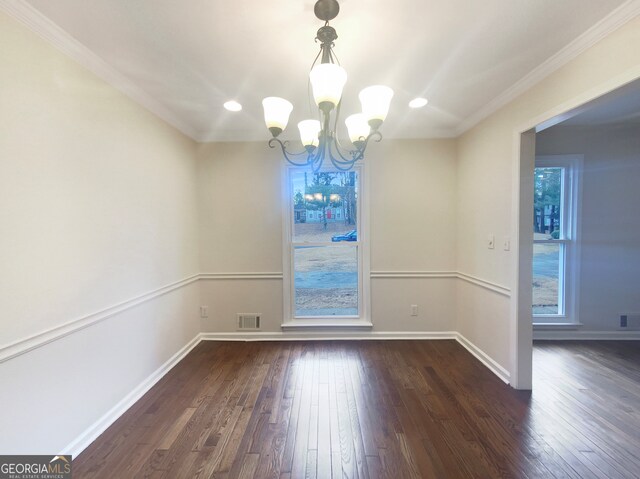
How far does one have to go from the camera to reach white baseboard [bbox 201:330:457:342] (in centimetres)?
318

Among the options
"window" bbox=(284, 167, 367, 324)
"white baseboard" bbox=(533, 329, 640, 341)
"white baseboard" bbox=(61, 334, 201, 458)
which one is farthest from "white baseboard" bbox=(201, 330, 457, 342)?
"white baseboard" bbox=(533, 329, 640, 341)

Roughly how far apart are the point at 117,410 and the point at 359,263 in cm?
255

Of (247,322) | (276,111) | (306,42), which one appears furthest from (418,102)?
(247,322)

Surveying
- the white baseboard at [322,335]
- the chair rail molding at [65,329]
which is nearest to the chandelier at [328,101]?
the chair rail molding at [65,329]

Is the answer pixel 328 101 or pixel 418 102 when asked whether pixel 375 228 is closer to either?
pixel 418 102

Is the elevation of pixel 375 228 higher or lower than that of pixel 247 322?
higher

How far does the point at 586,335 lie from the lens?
308cm

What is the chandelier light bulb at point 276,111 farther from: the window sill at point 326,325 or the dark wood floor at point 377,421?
the window sill at point 326,325

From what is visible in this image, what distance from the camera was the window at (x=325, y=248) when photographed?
3240 mm

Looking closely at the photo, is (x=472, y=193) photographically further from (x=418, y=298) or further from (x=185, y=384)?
(x=185, y=384)

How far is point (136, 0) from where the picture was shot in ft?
4.22

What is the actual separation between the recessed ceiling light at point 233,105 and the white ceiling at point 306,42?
2.2 inches

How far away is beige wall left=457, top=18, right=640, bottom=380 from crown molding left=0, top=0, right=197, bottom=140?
3.04 metres

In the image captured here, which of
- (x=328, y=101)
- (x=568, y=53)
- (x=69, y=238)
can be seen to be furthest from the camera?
(x=568, y=53)
